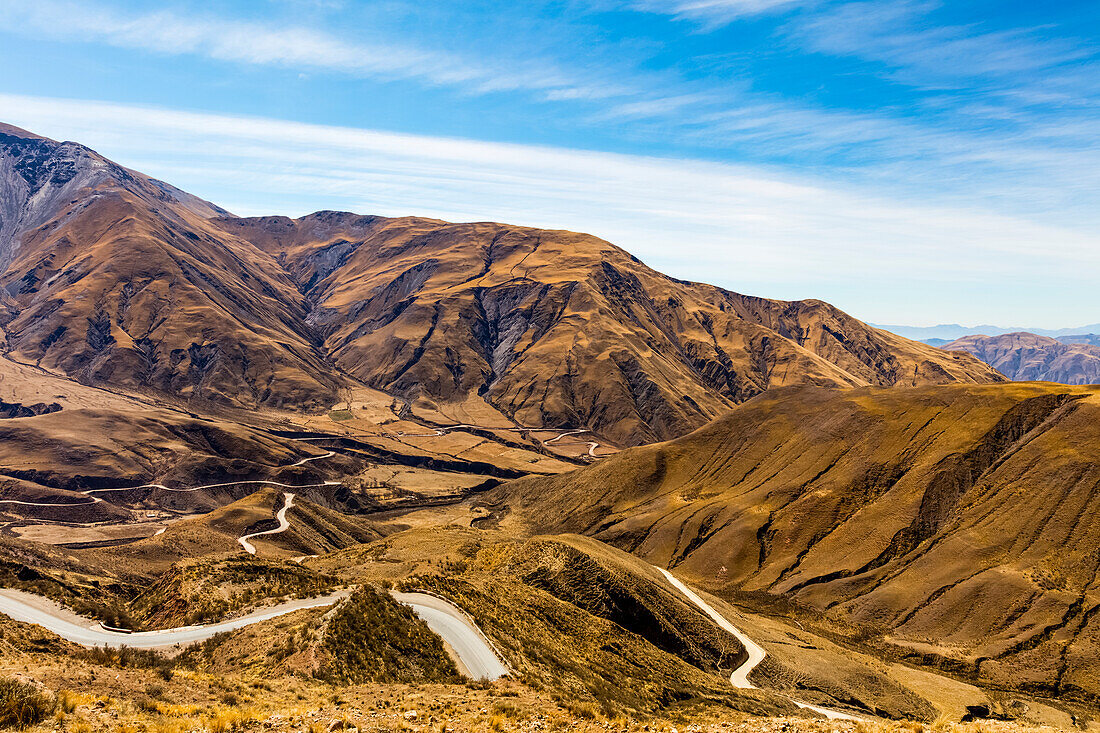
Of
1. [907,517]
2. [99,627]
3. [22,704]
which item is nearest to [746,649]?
[907,517]

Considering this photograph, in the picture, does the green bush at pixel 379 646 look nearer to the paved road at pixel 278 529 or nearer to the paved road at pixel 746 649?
the paved road at pixel 746 649

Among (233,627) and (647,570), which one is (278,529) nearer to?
(647,570)

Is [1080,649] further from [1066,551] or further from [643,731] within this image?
[643,731]

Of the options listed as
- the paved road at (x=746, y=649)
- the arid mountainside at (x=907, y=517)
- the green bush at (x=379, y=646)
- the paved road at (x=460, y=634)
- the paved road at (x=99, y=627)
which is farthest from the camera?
the arid mountainside at (x=907, y=517)

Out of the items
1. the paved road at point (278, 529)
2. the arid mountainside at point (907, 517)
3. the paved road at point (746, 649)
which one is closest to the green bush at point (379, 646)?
the paved road at point (746, 649)

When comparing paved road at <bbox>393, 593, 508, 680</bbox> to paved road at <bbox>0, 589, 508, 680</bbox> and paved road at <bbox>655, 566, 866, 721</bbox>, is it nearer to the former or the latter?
paved road at <bbox>0, 589, 508, 680</bbox>

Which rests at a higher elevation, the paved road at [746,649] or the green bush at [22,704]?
the green bush at [22,704]

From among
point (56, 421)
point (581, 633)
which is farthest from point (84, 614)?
point (56, 421)
